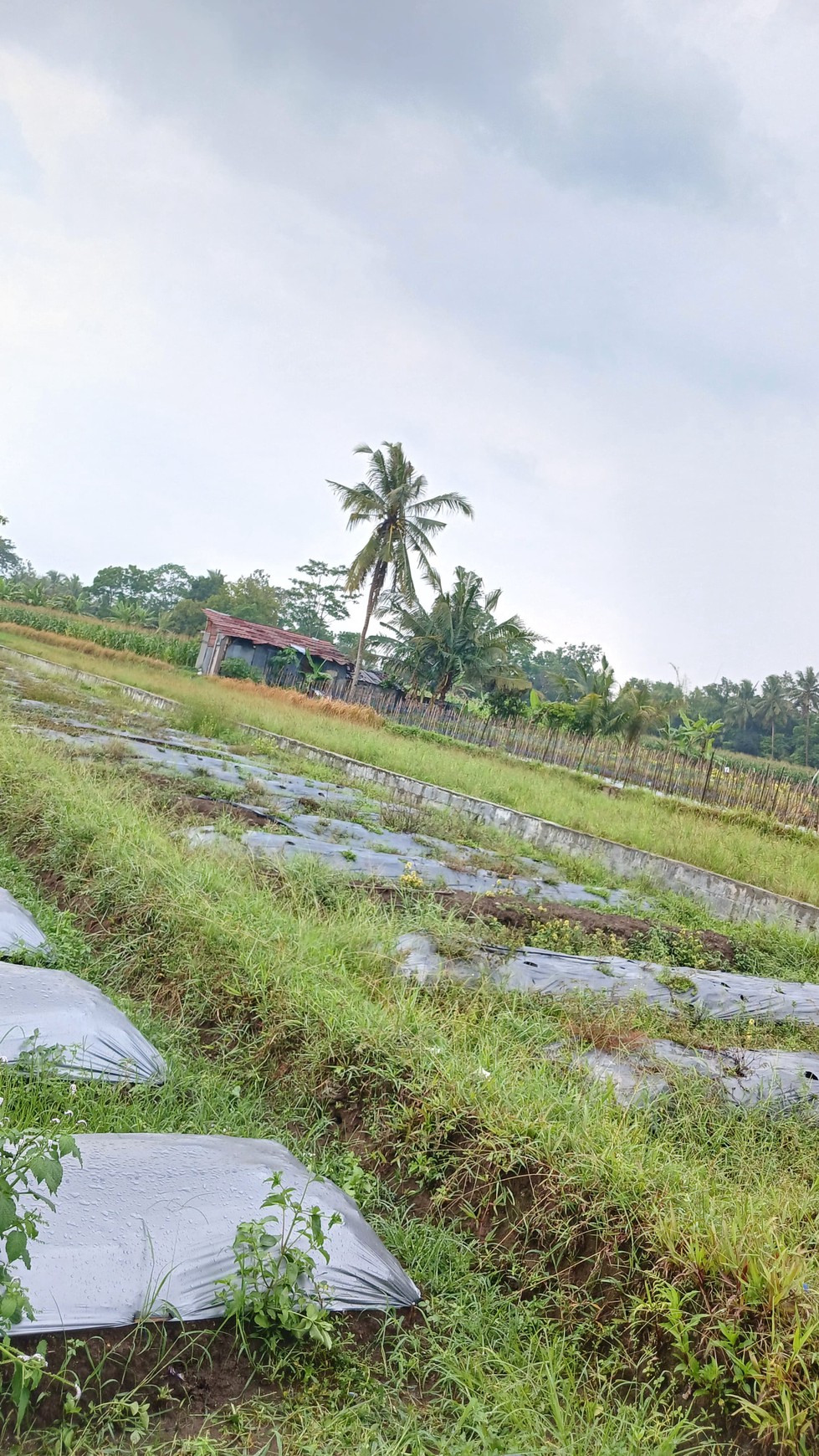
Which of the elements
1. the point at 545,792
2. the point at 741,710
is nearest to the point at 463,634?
the point at 545,792

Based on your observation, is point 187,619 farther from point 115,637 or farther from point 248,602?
point 115,637

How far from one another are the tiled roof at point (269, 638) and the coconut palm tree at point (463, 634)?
14.2 ft

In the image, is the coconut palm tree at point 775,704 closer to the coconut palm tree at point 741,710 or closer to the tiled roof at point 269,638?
the coconut palm tree at point 741,710

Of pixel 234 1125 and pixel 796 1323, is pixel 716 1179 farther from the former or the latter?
pixel 234 1125

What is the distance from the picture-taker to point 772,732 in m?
48.2

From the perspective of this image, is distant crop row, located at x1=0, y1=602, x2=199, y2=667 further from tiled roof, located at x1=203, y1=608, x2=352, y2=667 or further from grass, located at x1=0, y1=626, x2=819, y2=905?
grass, located at x1=0, y1=626, x2=819, y2=905

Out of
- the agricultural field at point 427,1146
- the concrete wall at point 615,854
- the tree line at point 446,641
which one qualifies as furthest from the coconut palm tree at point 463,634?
the agricultural field at point 427,1146

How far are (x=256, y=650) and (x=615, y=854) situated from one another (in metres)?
20.8

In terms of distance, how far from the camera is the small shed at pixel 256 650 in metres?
27.1

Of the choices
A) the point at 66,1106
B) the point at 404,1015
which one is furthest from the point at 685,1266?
the point at 66,1106

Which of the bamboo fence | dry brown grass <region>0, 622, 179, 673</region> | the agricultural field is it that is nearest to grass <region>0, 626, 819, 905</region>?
the bamboo fence

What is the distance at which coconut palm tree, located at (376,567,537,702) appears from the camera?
83.9 feet

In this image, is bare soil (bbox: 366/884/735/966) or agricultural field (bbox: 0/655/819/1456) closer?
agricultural field (bbox: 0/655/819/1456)

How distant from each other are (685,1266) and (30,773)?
16.5 ft
